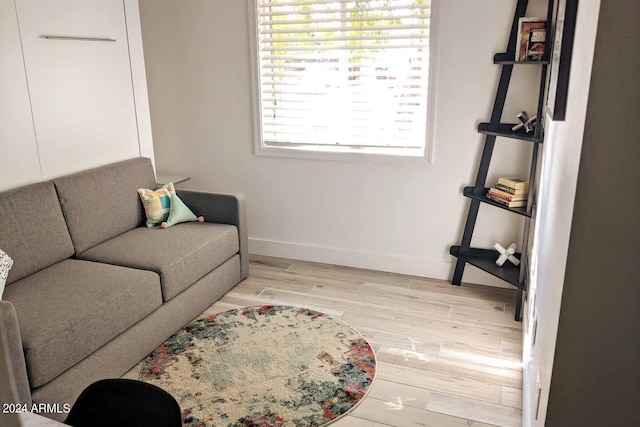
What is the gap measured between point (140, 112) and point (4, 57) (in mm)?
1099

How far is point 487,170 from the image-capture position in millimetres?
3506

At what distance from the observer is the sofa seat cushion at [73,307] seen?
2.19 metres

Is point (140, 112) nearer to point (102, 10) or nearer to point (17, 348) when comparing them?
point (102, 10)

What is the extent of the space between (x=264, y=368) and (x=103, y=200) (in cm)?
142

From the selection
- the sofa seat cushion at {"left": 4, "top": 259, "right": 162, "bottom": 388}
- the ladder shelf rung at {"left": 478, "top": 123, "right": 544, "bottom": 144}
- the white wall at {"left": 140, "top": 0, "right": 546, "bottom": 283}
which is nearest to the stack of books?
the white wall at {"left": 140, "top": 0, "right": 546, "bottom": 283}

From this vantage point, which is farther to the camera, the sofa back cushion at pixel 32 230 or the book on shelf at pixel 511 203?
the book on shelf at pixel 511 203

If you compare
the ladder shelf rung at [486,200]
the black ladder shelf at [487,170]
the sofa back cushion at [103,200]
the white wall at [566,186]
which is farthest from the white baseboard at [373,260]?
the white wall at [566,186]

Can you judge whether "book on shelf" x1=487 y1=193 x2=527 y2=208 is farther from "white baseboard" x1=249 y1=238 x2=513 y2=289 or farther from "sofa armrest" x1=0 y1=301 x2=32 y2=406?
"sofa armrest" x1=0 y1=301 x2=32 y2=406

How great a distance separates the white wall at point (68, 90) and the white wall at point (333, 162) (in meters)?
0.45

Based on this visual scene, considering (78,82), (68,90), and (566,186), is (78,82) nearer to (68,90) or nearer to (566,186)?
(68,90)

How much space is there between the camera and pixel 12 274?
2641 millimetres

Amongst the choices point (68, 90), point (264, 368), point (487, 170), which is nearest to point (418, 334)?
point (264, 368)

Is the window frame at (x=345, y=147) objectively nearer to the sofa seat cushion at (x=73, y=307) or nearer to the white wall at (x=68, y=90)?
the white wall at (x=68, y=90)

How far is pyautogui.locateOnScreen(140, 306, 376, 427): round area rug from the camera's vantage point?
7.96 feet
